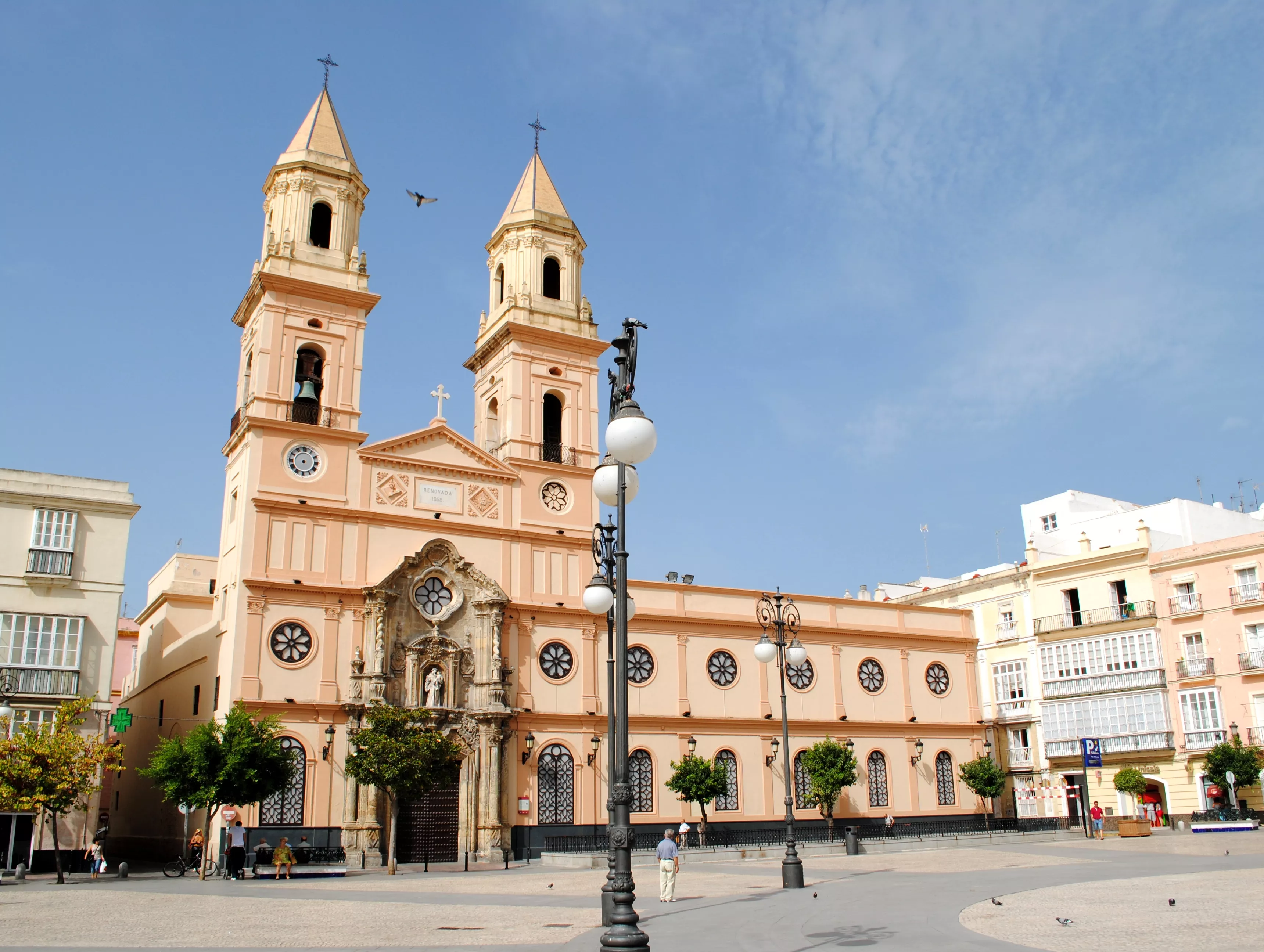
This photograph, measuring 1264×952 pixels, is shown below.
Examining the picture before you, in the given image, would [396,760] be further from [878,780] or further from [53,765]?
[878,780]

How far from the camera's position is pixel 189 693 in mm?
38312

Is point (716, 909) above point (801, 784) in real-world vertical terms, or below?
below

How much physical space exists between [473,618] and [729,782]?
11.8m

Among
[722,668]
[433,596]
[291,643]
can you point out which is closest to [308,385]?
[433,596]

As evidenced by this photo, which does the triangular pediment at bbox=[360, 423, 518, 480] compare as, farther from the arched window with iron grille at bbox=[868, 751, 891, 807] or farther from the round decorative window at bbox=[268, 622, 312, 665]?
the arched window with iron grille at bbox=[868, 751, 891, 807]

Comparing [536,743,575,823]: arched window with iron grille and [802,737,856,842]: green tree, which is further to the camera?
[802,737,856,842]: green tree

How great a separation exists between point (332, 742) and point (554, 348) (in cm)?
1730

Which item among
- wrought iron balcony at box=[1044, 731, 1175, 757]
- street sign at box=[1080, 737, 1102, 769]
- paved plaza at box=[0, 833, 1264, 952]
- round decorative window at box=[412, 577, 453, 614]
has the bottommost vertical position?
paved plaza at box=[0, 833, 1264, 952]

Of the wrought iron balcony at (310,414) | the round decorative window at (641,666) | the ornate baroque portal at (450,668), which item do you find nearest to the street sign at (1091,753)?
the round decorative window at (641,666)

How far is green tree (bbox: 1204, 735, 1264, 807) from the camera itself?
136ft

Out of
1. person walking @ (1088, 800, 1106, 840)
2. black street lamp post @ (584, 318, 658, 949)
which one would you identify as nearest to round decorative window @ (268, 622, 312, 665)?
black street lamp post @ (584, 318, 658, 949)

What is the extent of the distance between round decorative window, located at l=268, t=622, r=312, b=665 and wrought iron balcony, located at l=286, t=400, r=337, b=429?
689cm

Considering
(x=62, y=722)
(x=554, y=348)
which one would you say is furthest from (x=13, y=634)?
(x=554, y=348)

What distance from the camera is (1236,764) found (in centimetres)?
4138
